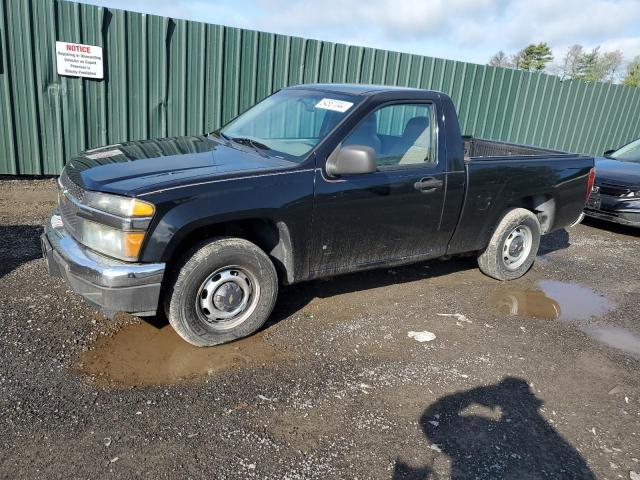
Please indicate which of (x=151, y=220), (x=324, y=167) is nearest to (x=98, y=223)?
(x=151, y=220)

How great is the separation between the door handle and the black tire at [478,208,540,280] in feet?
4.18

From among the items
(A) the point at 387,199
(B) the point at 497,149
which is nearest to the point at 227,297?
(A) the point at 387,199

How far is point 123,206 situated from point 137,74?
568 cm

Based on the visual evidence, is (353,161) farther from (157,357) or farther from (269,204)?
(157,357)

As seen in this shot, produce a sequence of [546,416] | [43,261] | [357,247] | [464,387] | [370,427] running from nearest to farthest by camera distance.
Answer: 1. [370,427]
2. [546,416]
3. [464,387]
4. [357,247]
5. [43,261]

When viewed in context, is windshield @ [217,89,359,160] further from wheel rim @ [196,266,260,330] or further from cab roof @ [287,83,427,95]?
wheel rim @ [196,266,260,330]

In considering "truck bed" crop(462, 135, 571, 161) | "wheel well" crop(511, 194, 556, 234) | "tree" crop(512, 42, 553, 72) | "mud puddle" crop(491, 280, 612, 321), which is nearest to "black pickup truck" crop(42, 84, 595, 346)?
"wheel well" crop(511, 194, 556, 234)

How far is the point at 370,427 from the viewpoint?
290cm

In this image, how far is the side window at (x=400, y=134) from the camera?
4.05 m

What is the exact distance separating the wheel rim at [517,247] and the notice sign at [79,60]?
6.43 metres

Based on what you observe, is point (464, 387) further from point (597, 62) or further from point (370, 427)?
point (597, 62)

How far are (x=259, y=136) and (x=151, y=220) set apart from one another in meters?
1.57

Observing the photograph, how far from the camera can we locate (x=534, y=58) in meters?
66.9

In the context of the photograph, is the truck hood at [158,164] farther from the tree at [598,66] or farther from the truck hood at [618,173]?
the tree at [598,66]
